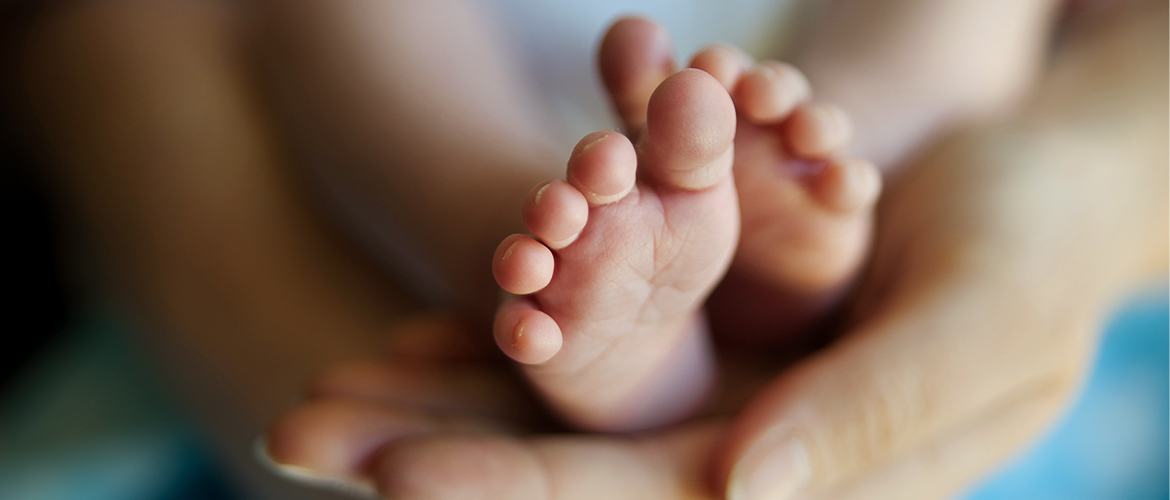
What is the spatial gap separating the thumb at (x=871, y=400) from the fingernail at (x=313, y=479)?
0.70 ft

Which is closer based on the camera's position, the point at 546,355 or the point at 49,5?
the point at 546,355

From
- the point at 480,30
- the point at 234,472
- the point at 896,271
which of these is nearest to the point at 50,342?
the point at 234,472

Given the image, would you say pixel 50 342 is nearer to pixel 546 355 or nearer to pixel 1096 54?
pixel 546 355

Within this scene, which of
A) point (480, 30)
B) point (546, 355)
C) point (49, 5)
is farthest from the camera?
point (49, 5)

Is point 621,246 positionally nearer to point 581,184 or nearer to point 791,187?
point 581,184

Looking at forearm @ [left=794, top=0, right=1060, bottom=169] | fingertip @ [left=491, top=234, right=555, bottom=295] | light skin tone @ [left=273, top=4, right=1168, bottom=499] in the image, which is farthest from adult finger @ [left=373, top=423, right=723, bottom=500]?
forearm @ [left=794, top=0, right=1060, bottom=169]

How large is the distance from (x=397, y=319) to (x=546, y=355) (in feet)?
1.12

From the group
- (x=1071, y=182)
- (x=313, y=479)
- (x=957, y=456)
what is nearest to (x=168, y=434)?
(x=313, y=479)

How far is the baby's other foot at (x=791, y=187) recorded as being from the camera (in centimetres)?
42

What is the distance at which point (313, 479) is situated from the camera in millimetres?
518

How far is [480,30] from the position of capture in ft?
2.01

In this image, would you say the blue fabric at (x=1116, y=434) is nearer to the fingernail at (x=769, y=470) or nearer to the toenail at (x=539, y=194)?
the fingernail at (x=769, y=470)

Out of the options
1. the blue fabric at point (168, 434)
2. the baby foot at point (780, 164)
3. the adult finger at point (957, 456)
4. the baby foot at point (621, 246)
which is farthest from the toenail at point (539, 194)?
the blue fabric at point (168, 434)

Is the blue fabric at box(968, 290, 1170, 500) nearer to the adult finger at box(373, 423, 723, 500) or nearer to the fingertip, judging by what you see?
the adult finger at box(373, 423, 723, 500)
